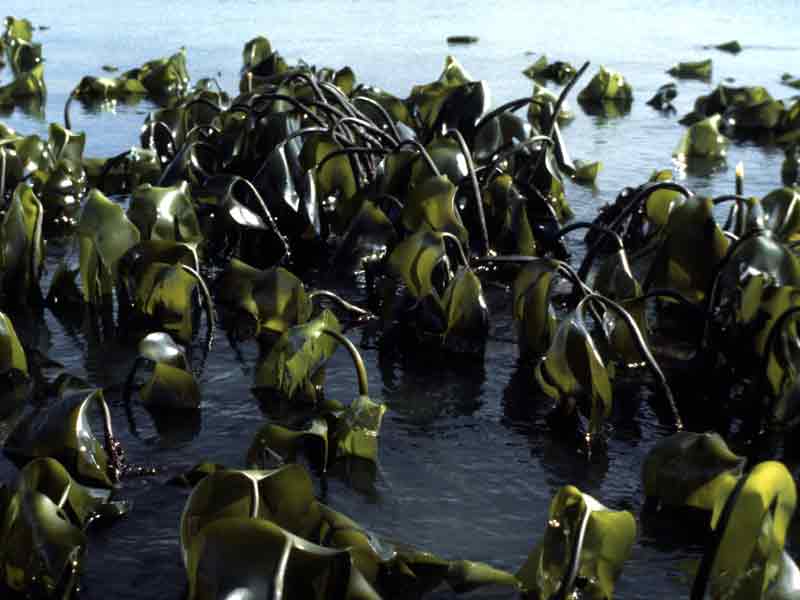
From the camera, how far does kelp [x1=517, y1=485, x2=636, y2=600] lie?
1764 mm

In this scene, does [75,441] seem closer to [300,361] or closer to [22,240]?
[300,361]

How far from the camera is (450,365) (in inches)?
114

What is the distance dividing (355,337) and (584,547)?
1.40 metres

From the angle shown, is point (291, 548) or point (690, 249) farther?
point (690, 249)

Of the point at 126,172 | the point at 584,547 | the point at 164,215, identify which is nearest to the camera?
the point at 584,547

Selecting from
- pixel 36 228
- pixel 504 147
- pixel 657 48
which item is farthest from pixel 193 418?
pixel 657 48

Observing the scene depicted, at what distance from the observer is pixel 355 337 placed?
10.1 feet

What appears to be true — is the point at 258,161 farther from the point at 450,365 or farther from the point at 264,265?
the point at 450,365

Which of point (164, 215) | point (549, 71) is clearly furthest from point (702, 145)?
point (164, 215)

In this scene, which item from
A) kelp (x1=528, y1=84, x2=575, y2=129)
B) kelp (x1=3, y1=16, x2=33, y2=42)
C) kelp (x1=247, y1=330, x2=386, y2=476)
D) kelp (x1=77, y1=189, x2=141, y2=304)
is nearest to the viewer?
kelp (x1=247, y1=330, x2=386, y2=476)

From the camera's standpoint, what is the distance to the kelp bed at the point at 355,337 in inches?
70.3

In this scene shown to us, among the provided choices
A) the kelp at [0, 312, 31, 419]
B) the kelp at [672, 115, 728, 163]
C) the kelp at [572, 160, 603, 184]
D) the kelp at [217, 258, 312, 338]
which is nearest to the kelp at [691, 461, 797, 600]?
the kelp at [217, 258, 312, 338]

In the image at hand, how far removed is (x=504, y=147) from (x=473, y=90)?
296 millimetres

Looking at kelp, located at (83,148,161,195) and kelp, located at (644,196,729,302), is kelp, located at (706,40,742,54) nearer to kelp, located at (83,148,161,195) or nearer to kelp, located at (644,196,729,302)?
kelp, located at (83,148,161,195)
